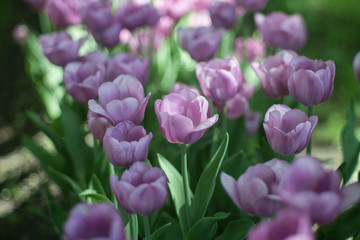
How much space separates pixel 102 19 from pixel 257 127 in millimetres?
678

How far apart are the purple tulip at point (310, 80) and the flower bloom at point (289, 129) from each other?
0.11 m

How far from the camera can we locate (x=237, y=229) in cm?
109

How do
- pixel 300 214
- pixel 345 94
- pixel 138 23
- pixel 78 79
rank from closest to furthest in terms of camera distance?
1. pixel 300 214
2. pixel 78 79
3. pixel 138 23
4. pixel 345 94

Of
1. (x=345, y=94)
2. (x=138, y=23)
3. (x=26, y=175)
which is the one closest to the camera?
(x=138, y=23)

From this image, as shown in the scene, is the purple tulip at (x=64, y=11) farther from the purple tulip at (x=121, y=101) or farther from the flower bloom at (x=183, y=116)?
the flower bloom at (x=183, y=116)

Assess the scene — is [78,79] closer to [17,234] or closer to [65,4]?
[65,4]

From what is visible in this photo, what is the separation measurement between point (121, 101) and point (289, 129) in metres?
0.34

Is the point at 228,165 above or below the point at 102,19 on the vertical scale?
below

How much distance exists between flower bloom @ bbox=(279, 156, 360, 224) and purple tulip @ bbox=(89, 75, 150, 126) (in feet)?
1.34

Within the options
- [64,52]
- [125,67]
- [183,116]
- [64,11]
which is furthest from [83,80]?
[64,11]

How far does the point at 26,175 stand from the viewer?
2.60m

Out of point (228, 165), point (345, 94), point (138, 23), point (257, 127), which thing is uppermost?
point (138, 23)

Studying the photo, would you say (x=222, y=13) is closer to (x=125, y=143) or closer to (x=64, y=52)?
(x=64, y=52)

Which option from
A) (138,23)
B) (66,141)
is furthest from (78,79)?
(138,23)
